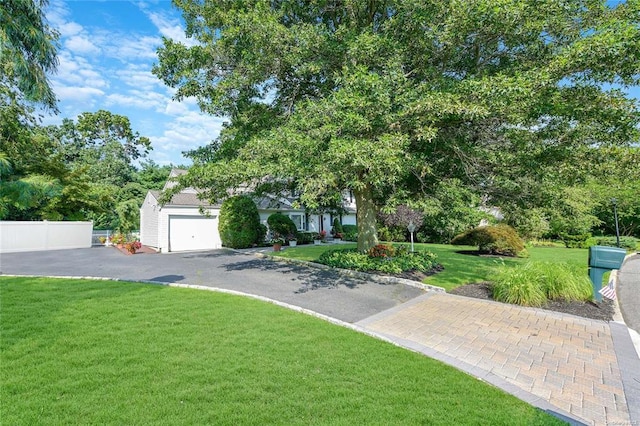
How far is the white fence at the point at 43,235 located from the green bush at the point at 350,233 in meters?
18.3

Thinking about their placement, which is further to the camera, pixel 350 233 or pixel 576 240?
pixel 350 233

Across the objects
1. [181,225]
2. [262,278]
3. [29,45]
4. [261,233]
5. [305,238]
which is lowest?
[262,278]

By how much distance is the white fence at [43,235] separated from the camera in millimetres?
17734

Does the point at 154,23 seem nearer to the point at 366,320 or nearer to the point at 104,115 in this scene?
the point at 366,320

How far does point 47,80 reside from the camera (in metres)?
9.56

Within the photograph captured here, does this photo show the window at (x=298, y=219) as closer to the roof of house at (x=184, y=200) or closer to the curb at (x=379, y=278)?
the roof of house at (x=184, y=200)

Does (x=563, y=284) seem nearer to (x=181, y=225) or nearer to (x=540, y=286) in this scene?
(x=540, y=286)

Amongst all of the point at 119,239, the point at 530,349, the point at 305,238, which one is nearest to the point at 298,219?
the point at 305,238

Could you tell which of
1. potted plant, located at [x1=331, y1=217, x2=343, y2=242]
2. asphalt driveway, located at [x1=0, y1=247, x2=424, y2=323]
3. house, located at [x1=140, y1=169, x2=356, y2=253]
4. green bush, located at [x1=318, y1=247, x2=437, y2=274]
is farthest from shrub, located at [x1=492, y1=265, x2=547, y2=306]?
potted plant, located at [x1=331, y1=217, x2=343, y2=242]

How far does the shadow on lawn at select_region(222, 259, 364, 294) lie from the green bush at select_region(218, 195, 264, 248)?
187 inches

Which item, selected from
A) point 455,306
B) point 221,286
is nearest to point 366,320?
point 455,306

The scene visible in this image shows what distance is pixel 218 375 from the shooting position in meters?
3.66

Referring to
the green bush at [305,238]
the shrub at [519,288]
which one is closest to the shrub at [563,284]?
the shrub at [519,288]

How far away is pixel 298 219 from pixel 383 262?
1417 centimetres
